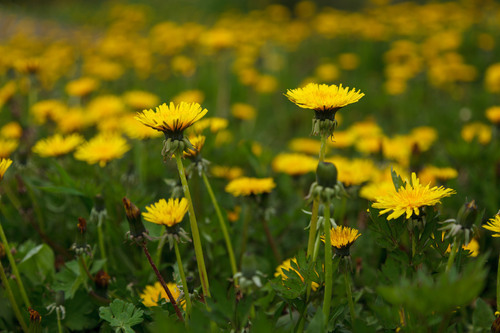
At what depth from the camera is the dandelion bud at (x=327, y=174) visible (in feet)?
2.87

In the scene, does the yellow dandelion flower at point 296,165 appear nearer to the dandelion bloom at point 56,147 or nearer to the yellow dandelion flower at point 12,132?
the dandelion bloom at point 56,147

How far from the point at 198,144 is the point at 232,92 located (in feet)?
9.88

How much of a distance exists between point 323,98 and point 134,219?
0.55 meters

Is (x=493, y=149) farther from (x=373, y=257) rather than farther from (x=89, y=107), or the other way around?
(x=89, y=107)

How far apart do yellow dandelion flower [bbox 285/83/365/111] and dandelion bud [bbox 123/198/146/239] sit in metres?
0.47

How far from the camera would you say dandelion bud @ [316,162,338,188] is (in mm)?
875

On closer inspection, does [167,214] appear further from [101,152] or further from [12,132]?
[12,132]

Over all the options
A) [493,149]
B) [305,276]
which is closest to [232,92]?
[493,149]

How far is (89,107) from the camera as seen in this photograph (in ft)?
8.52

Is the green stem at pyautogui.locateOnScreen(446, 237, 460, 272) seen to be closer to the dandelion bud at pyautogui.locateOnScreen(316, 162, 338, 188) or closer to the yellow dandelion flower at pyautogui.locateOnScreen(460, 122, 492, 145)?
the dandelion bud at pyautogui.locateOnScreen(316, 162, 338, 188)

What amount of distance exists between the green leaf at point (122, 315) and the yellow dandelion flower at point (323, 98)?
64cm

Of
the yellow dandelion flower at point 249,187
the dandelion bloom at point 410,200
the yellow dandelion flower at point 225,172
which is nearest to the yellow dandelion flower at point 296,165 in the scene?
the yellow dandelion flower at point 225,172

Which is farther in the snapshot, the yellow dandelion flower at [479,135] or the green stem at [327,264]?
the yellow dandelion flower at [479,135]

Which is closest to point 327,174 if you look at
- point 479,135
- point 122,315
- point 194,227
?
point 194,227
